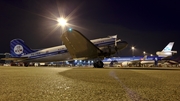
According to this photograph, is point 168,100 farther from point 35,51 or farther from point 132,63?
point 132,63

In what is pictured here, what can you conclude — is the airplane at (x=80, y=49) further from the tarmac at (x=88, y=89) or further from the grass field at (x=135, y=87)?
the tarmac at (x=88, y=89)

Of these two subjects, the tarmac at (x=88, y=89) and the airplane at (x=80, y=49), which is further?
the airplane at (x=80, y=49)

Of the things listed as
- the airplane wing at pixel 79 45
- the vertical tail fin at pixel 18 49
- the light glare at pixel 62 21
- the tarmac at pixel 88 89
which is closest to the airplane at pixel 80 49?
the airplane wing at pixel 79 45

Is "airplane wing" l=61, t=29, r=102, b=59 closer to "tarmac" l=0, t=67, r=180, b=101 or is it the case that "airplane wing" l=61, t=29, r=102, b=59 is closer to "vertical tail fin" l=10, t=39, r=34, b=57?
"vertical tail fin" l=10, t=39, r=34, b=57

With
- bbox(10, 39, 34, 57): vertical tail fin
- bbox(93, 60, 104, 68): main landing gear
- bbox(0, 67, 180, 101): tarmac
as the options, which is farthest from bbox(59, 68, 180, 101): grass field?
bbox(10, 39, 34, 57): vertical tail fin

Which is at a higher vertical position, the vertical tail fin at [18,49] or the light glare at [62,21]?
the light glare at [62,21]

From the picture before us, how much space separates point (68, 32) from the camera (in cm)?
→ 2011

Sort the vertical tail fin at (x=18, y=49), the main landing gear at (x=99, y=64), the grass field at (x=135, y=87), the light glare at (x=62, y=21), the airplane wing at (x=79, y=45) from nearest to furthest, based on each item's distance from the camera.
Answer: the grass field at (x=135, y=87) → the airplane wing at (x=79, y=45) → the main landing gear at (x=99, y=64) → the light glare at (x=62, y=21) → the vertical tail fin at (x=18, y=49)

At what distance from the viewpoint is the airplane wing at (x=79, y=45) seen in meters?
20.3

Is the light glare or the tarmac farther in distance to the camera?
the light glare

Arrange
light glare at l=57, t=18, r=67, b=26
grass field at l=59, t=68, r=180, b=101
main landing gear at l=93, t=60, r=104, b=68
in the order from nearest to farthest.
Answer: grass field at l=59, t=68, r=180, b=101 < main landing gear at l=93, t=60, r=104, b=68 < light glare at l=57, t=18, r=67, b=26

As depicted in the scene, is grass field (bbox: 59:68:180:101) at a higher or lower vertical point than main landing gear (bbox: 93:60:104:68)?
lower

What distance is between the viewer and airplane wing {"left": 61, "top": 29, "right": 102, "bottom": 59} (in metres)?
20.3

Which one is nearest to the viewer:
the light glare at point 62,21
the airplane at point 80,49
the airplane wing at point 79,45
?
the airplane wing at point 79,45
